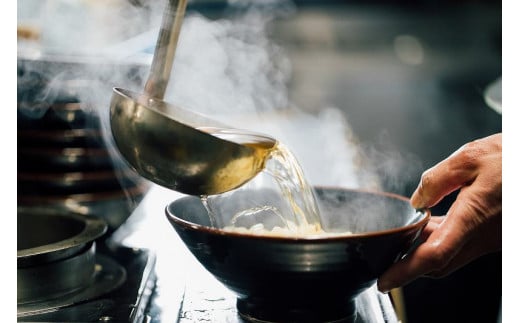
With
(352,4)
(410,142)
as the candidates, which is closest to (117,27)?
(410,142)

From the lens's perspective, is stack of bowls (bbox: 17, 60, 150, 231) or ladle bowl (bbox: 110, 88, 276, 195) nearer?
ladle bowl (bbox: 110, 88, 276, 195)

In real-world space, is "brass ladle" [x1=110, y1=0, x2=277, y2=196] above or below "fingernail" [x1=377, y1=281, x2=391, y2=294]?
above

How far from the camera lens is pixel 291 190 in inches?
47.0

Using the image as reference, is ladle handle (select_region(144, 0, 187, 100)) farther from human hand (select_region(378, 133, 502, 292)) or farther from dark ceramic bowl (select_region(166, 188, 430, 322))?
human hand (select_region(378, 133, 502, 292))

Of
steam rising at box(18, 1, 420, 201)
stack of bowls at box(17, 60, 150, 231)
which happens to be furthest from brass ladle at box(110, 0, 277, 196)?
stack of bowls at box(17, 60, 150, 231)

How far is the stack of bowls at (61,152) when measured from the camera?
1735 millimetres

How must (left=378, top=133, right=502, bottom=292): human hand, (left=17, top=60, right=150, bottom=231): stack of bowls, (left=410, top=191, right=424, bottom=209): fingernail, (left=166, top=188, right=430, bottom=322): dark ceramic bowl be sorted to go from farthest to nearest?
(left=17, top=60, right=150, bottom=231): stack of bowls → (left=410, top=191, right=424, bottom=209): fingernail → (left=378, top=133, right=502, bottom=292): human hand → (left=166, top=188, right=430, bottom=322): dark ceramic bowl

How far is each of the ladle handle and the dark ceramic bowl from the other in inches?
10.7

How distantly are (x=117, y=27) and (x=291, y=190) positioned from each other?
132cm

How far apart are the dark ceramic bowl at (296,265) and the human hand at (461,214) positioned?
0.04m

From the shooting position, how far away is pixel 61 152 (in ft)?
5.71

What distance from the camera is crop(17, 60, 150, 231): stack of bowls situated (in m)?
1.74
